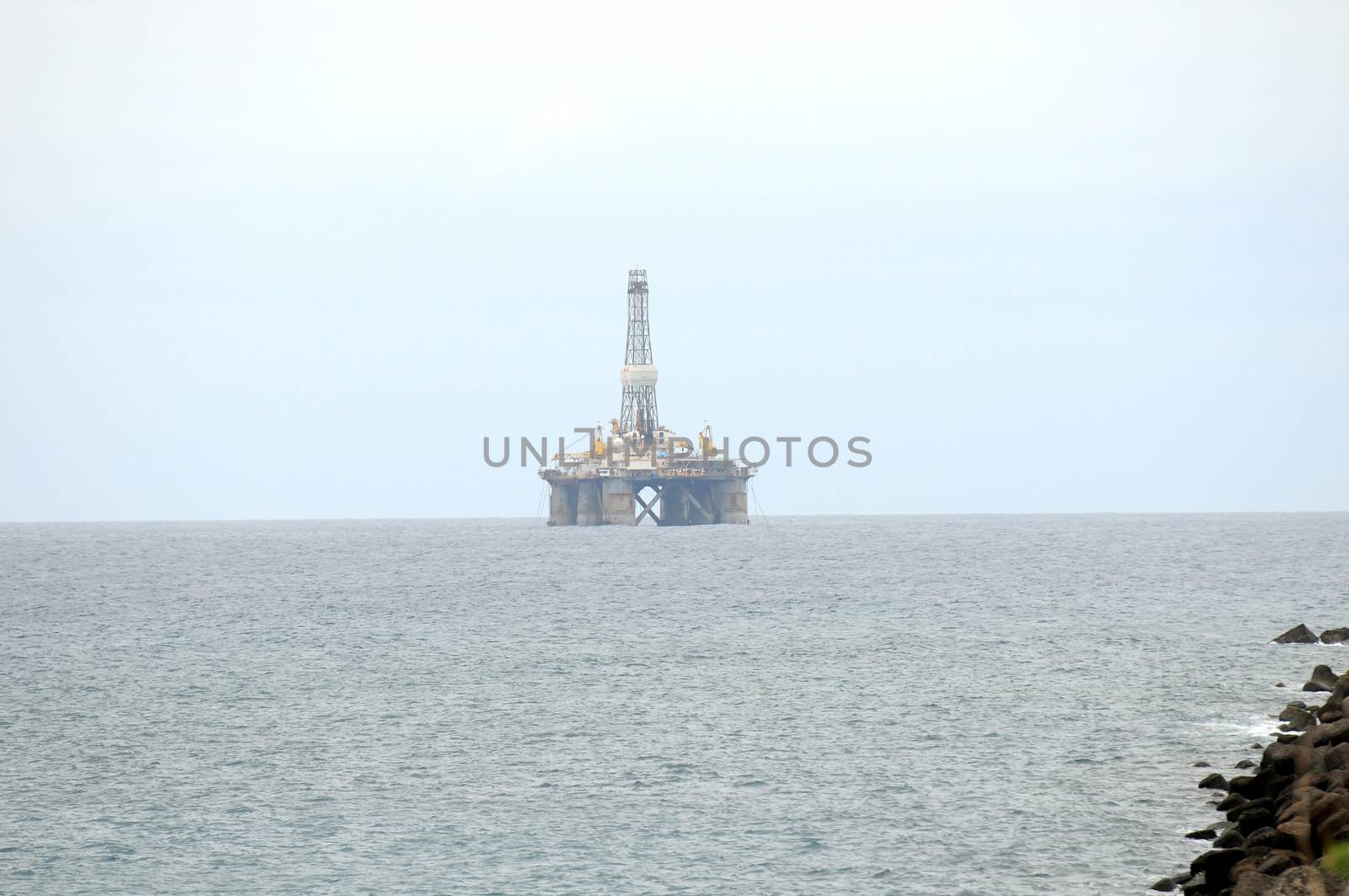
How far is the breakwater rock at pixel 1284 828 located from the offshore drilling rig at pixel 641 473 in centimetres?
12775

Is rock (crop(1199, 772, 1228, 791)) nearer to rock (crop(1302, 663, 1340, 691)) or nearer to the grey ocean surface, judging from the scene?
the grey ocean surface

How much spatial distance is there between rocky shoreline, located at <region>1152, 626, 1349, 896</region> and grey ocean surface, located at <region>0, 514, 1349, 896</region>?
2.38 ft

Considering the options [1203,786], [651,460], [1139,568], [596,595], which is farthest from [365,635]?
[651,460]

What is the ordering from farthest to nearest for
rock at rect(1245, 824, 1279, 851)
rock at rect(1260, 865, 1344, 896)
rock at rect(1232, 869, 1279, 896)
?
rock at rect(1245, 824, 1279, 851) → rock at rect(1232, 869, 1279, 896) → rock at rect(1260, 865, 1344, 896)

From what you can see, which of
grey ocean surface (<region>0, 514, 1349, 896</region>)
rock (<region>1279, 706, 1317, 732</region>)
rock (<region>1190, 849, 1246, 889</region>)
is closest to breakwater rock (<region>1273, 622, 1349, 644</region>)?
grey ocean surface (<region>0, 514, 1349, 896</region>)

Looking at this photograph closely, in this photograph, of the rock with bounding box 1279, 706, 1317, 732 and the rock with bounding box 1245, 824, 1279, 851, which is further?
the rock with bounding box 1279, 706, 1317, 732

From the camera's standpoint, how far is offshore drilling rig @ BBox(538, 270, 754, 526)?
15300 cm

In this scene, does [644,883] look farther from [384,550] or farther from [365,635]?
[384,550]

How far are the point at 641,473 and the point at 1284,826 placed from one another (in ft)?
436

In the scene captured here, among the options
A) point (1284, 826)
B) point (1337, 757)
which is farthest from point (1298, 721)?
point (1284, 826)

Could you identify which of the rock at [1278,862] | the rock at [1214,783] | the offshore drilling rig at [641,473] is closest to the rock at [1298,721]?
the rock at [1214,783]

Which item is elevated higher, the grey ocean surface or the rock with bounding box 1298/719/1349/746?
the rock with bounding box 1298/719/1349/746

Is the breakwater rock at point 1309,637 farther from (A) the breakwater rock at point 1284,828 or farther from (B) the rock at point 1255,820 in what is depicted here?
(B) the rock at point 1255,820

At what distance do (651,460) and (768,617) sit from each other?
302 feet
